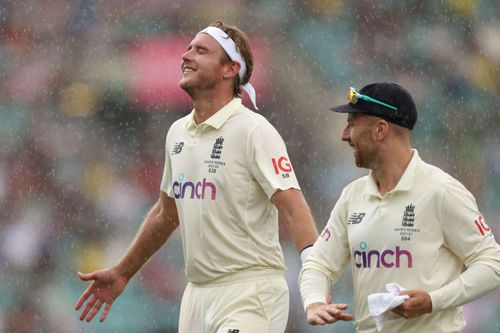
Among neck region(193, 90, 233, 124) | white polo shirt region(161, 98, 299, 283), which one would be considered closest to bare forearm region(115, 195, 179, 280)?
white polo shirt region(161, 98, 299, 283)

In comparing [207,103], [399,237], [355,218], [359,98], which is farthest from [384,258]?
[207,103]

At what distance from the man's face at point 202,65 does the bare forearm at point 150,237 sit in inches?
28.0

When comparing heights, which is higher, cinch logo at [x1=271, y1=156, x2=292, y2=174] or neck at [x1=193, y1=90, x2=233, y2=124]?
neck at [x1=193, y1=90, x2=233, y2=124]

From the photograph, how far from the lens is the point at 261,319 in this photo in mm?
7043

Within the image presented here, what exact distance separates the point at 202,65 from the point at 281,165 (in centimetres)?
78

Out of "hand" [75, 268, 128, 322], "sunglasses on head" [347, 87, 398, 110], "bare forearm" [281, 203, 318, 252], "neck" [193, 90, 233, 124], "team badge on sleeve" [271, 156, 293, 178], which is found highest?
"sunglasses on head" [347, 87, 398, 110]

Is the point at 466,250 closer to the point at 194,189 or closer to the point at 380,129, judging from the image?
the point at 380,129

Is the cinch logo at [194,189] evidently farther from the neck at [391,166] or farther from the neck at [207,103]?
the neck at [391,166]

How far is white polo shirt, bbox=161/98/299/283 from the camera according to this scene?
7070 millimetres

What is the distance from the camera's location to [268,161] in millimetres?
7066

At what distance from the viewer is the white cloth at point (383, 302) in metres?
5.66

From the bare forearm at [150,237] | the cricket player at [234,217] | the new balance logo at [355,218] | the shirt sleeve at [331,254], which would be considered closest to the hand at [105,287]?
the bare forearm at [150,237]

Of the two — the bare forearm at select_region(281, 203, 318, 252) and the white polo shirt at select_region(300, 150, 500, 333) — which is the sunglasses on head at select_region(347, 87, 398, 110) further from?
the bare forearm at select_region(281, 203, 318, 252)

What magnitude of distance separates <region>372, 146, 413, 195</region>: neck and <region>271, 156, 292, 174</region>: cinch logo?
1048mm
